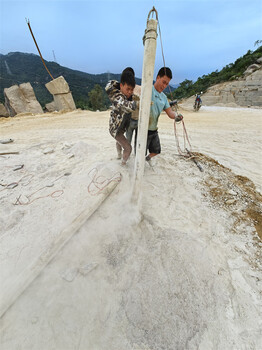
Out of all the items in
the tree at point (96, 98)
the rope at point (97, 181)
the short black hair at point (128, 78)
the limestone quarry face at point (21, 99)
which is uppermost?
the short black hair at point (128, 78)

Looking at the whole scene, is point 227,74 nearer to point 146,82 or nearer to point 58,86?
point 58,86

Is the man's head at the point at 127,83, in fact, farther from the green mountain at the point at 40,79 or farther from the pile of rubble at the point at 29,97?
the green mountain at the point at 40,79

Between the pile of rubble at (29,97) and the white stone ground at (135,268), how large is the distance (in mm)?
8992

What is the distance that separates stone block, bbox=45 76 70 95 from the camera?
949 centimetres

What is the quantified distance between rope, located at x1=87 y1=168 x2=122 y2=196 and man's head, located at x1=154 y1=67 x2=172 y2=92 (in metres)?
1.38

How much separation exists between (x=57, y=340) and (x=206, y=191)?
233cm

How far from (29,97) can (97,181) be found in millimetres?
10525

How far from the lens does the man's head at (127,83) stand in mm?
1943

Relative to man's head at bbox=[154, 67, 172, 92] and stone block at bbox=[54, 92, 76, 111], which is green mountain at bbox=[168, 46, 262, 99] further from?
man's head at bbox=[154, 67, 172, 92]

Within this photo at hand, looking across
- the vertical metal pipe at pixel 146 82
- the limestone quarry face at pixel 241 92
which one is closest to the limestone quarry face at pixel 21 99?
the vertical metal pipe at pixel 146 82

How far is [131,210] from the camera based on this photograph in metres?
2.01

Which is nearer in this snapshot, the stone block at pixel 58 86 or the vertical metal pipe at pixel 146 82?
the vertical metal pipe at pixel 146 82

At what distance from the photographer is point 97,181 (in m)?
2.47

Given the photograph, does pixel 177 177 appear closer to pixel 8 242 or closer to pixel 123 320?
pixel 123 320
